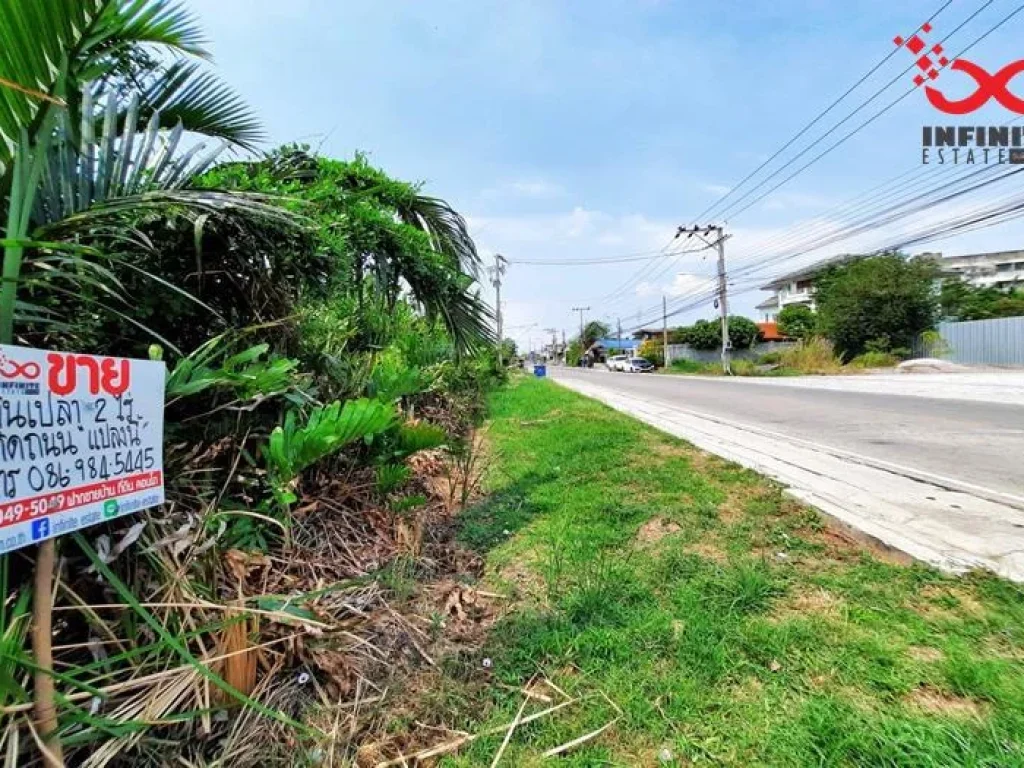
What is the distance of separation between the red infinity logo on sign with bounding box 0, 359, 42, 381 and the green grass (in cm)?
147

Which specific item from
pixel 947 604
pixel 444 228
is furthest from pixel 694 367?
pixel 947 604

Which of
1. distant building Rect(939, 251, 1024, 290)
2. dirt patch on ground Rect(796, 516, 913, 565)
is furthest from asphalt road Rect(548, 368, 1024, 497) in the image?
distant building Rect(939, 251, 1024, 290)

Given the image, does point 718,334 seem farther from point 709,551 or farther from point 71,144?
point 71,144

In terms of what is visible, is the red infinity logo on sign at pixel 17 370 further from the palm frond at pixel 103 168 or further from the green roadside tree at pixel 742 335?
the green roadside tree at pixel 742 335

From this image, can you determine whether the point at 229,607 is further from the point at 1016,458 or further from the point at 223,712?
the point at 1016,458

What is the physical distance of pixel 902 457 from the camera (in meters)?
5.30

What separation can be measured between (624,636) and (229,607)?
1.44m

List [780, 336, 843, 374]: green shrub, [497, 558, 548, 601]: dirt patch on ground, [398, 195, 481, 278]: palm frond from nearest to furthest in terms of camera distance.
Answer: [497, 558, 548, 601]: dirt patch on ground → [398, 195, 481, 278]: palm frond → [780, 336, 843, 374]: green shrub

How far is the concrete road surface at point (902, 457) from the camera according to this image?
3.07 m

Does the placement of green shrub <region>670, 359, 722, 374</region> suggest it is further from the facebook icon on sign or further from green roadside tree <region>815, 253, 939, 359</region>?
the facebook icon on sign

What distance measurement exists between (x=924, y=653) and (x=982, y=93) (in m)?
12.3

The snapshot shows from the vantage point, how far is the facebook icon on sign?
1.10 meters

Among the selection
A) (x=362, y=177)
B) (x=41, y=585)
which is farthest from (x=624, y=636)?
(x=362, y=177)

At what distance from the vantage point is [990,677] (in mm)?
1725
